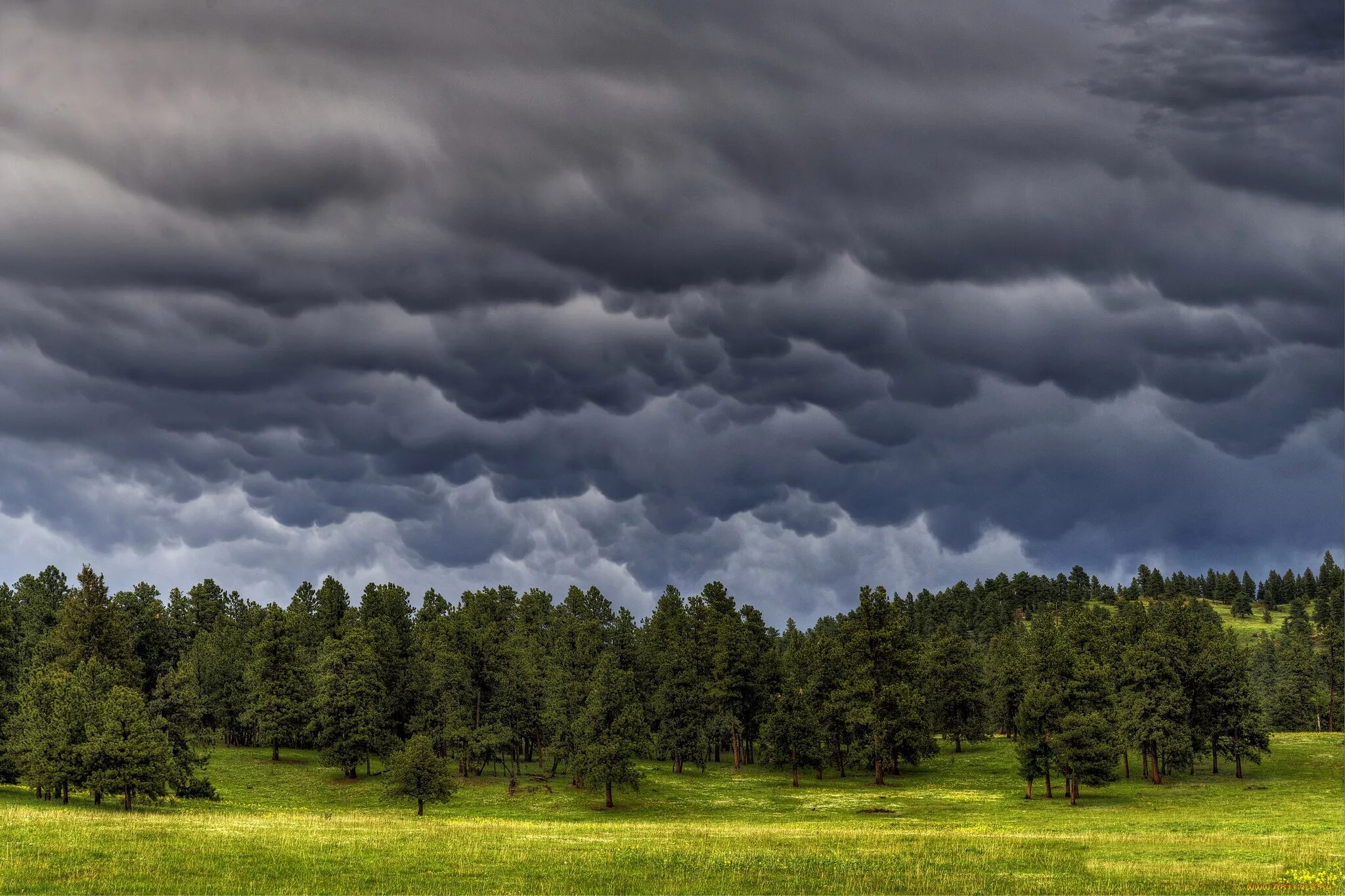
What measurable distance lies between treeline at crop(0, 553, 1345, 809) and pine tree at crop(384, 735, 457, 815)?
26 centimetres

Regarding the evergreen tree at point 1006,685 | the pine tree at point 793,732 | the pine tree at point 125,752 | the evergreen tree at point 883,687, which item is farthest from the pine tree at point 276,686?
the evergreen tree at point 1006,685

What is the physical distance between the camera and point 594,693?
282ft

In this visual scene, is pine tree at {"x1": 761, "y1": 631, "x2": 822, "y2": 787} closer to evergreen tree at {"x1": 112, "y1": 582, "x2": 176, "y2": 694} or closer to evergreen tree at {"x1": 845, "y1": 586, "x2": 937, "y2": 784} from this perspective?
evergreen tree at {"x1": 845, "y1": 586, "x2": 937, "y2": 784}

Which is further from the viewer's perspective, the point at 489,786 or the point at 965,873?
the point at 489,786

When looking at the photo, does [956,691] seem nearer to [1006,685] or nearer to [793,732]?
[1006,685]

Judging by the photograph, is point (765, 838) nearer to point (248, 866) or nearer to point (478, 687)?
point (248, 866)

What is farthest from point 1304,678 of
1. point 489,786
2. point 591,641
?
point 489,786

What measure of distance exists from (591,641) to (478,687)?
50.2 ft

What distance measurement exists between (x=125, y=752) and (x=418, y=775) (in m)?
20.0

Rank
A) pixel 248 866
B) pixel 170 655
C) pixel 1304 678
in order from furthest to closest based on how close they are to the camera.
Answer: pixel 1304 678 < pixel 170 655 < pixel 248 866

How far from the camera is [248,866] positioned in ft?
112

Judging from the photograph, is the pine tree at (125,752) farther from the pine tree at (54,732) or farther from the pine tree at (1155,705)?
the pine tree at (1155,705)

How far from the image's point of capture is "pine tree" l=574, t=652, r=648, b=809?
83.2 metres

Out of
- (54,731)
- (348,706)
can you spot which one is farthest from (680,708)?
(54,731)
